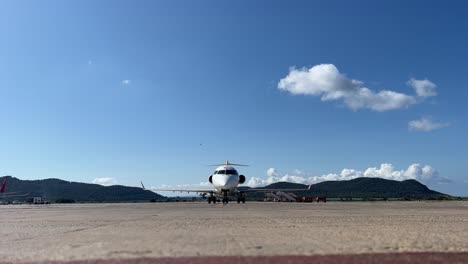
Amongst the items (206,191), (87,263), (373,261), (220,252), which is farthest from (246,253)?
(206,191)

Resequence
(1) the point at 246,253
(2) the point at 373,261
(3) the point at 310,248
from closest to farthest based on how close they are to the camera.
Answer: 1. (2) the point at 373,261
2. (1) the point at 246,253
3. (3) the point at 310,248

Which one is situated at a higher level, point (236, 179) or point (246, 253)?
point (236, 179)

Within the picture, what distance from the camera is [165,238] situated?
11.5 m

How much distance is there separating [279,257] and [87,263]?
3489 millimetres

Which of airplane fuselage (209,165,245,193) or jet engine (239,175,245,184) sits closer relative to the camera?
airplane fuselage (209,165,245,193)

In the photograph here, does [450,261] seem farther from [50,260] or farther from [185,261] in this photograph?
[50,260]

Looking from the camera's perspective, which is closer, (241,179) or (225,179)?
(225,179)

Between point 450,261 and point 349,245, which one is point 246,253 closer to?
point 349,245

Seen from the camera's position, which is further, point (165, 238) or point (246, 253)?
point (165, 238)

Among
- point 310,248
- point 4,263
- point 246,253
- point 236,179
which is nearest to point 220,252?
point 246,253

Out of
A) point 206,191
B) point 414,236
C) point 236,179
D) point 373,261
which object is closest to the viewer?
point 373,261

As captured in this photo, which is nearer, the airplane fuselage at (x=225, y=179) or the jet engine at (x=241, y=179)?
the airplane fuselage at (x=225, y=179)

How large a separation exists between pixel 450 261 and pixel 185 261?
466 centimetres

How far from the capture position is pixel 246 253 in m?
8.43
